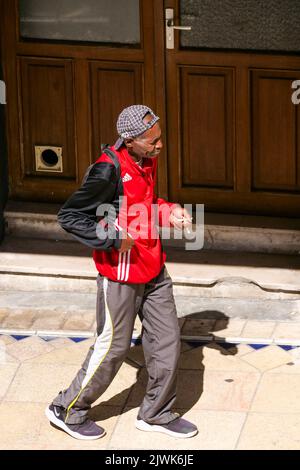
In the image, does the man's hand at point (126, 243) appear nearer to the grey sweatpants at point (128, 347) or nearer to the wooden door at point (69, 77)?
the grey sweatpants at point (128, 347)

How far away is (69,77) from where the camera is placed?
1014 centimetres

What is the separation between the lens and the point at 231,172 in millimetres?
10070

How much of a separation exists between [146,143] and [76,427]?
66.0 inches

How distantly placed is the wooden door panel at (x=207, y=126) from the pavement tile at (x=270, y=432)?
278cm

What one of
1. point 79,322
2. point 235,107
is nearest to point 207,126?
point 235,107

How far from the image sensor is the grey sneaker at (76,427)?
756cm

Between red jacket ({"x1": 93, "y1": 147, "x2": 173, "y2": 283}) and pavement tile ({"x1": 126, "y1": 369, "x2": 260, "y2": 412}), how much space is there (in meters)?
0.95

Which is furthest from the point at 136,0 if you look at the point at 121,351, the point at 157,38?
the point at 121,351

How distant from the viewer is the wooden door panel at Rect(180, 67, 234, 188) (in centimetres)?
990

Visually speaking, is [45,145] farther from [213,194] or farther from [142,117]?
[142,117]

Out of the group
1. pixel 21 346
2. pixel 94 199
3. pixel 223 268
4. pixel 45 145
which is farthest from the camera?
pixel 45 145

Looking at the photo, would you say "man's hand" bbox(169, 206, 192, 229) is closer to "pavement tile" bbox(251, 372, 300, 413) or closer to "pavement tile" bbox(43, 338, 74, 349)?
"pavement tile" bbox(251, 372, 300, 413)

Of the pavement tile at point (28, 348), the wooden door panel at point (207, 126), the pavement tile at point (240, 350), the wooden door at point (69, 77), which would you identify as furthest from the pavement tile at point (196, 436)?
the wooden door at point (69, 77)

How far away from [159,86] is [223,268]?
1.47m
